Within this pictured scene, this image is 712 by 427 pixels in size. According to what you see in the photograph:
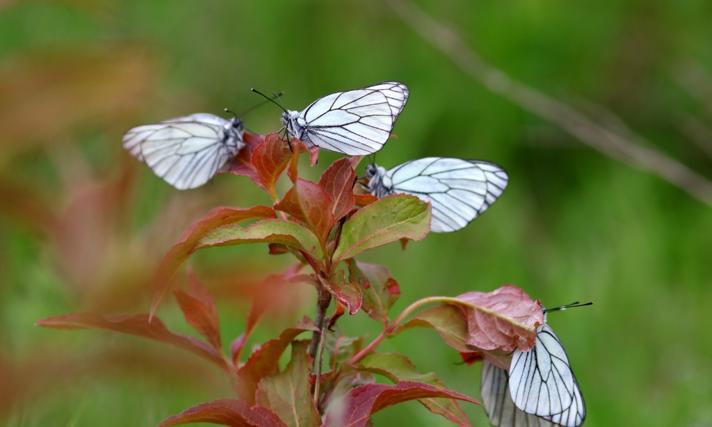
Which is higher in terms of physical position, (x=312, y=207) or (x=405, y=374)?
(x=312, y=207)

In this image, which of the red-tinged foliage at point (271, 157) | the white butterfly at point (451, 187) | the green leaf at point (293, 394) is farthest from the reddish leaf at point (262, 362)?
the white butterfly at point (451, 187)

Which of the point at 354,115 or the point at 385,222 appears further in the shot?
the point at 354,115

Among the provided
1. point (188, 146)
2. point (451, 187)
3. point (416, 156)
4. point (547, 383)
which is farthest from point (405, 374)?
point (416, 156)

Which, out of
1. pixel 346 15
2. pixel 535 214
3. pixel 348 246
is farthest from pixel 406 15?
pixel 348 246

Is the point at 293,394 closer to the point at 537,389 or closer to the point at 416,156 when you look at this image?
the point at 537,389

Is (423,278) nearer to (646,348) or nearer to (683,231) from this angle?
(646,348)

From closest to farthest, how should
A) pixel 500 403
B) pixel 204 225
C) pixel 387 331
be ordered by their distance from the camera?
1. pixel 204 225
2. pixel 387 331
3. pixel 500 403
